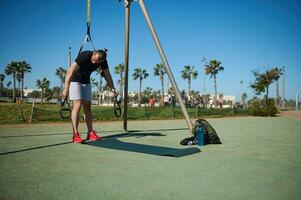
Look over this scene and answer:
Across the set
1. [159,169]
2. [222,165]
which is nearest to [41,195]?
[159,169]

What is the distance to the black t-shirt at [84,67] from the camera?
518 centimetres

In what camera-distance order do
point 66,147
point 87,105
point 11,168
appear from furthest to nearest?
point 87,105 < point 66,147 < point 11,168

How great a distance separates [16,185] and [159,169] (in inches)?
60.4

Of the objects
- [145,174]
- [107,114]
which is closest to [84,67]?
[145,174]

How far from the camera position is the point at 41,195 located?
219cm

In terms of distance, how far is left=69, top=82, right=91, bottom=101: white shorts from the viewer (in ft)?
17.1

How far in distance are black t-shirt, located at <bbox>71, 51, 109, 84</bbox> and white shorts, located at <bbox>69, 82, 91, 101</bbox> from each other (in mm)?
86

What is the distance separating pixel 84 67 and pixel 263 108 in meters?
18.9

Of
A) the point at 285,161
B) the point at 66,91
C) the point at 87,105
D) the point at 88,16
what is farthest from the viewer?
the point at 88,16

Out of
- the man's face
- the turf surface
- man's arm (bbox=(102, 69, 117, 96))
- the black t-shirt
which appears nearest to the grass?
man's arm (bbox=(102, 69, 117, 96))

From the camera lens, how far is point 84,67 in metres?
5.28

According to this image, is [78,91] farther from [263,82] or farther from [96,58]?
[263,82]

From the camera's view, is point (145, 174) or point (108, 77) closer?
point (145, 174)

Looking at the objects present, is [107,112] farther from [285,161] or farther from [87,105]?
[285,161]
